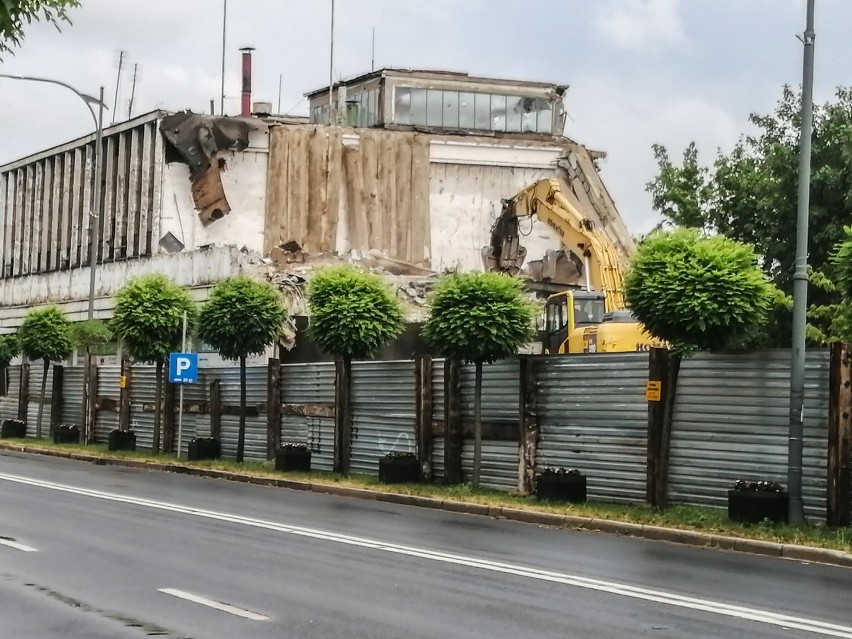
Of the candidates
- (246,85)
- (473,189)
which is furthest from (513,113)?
(246,85)

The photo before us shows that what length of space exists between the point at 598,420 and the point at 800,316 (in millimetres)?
5181

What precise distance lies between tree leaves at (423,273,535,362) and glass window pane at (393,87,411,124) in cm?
3347

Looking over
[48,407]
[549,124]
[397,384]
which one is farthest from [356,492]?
[549,124]

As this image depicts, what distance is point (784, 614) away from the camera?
11375mm

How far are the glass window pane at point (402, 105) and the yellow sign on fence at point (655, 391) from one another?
126 ft

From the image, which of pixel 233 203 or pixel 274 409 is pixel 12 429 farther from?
pixel 274 409

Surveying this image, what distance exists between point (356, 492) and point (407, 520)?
5716 mm

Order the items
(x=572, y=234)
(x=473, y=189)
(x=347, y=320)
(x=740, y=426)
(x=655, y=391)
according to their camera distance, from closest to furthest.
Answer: (x=740, y=426) < (x=655, y=391) < (x=347, y=320) < (x=572, y=234) < (x=473, y=189)

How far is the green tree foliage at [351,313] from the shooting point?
97.0 feet

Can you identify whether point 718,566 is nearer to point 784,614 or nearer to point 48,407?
point 784,614

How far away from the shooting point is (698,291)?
20.7 metres

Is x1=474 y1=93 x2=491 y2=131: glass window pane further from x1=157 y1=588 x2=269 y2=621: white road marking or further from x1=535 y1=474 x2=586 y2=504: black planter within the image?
x1=157 y1=588 x2=269 y2=621: white road marking

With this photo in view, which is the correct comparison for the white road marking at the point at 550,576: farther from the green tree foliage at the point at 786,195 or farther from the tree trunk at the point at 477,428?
the green tree foliage at the point at 786,195

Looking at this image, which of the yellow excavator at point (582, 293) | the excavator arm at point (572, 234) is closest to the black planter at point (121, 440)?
the excavator arm at point (572, 234)
